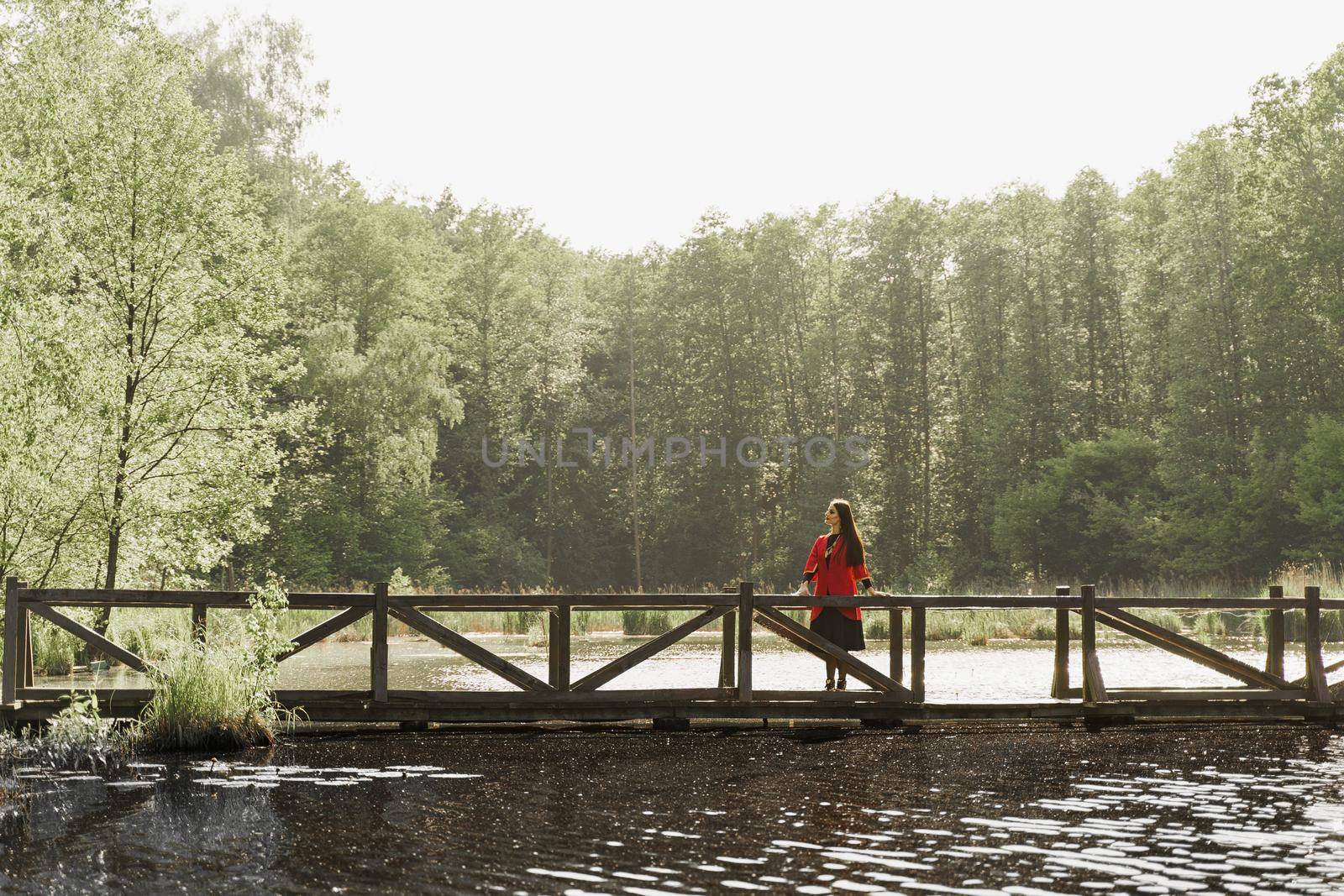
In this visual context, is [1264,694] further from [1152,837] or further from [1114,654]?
[1114,654]

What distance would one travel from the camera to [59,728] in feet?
39.2

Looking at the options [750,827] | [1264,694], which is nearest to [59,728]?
[750,827]

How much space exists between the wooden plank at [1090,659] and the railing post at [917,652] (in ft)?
5.66

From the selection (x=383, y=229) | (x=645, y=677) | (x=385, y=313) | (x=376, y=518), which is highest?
(x=383, y=229)

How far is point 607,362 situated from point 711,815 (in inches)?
2451

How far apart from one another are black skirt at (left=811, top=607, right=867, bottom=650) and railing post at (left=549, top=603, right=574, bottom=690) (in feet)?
8.26

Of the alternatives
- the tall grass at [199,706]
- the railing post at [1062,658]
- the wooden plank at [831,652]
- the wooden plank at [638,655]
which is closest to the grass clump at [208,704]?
the tall grass at [199,706]

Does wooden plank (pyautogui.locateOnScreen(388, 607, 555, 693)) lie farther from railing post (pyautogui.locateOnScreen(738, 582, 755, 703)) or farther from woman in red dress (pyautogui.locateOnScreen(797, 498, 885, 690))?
woman in red dress (pyautogui.locateOnScreen(797, 498, 885, 690))

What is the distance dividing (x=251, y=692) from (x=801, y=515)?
5186 centimetres

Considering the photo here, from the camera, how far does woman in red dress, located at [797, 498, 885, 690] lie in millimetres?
13664

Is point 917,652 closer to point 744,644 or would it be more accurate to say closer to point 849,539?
point 849,539

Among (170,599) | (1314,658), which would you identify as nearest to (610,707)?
(170,599)

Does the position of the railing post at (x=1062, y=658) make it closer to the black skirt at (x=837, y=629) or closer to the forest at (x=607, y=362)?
the black skirt at (x=837, y=629)

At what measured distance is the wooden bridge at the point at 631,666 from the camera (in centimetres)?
1274
